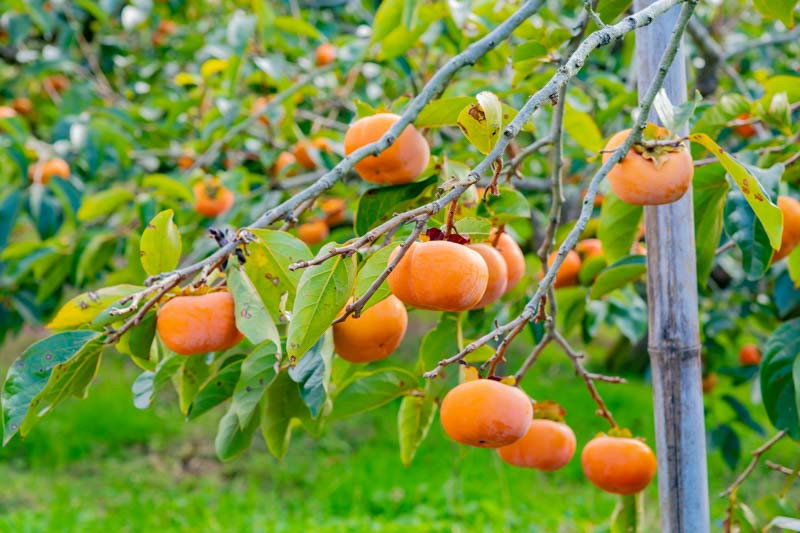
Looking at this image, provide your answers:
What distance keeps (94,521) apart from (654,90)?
2757 mm

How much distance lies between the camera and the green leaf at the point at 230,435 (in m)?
0.86

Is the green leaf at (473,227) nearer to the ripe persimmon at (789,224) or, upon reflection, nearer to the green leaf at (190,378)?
the green leaf at (190,378)

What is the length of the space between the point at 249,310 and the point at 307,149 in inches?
47.9

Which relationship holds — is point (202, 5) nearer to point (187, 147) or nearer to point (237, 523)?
point (187, 147)

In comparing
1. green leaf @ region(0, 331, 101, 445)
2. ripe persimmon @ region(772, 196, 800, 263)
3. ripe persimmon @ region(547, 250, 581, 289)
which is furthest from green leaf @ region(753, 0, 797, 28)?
green leaf @ region(0, 331, 101, 445)

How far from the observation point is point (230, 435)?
2.86 ft

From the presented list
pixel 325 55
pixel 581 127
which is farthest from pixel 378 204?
pixel 325 55

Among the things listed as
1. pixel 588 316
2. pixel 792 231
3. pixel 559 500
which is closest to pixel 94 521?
pixel 559 500

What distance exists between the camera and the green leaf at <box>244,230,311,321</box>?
71cm

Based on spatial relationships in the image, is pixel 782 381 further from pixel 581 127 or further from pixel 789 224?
pixel 581 127

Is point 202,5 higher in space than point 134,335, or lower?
higher

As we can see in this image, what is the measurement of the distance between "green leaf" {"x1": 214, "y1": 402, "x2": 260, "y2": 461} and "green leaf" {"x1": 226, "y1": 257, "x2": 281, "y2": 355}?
16 cm

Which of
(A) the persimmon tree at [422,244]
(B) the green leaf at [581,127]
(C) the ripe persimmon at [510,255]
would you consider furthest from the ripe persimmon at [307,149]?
(C) the ripe persimmon at [510,255]

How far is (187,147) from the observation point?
2346 millimetres
